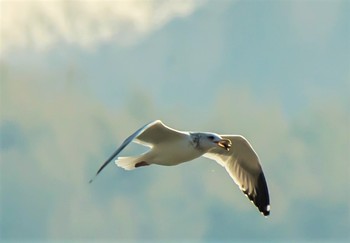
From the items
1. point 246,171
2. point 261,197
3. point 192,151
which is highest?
point 192,151

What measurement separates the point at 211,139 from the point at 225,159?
73cm

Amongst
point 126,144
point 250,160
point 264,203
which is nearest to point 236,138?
point 250,160

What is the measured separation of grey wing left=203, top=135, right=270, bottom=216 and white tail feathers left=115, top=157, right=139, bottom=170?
0.65 metres

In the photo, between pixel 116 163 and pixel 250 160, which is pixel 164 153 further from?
pixel 250 160

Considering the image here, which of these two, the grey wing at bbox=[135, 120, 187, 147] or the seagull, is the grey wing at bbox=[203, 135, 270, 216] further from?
the grey wing at bbox=[135, 120, 187, 147]

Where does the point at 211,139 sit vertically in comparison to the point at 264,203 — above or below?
above

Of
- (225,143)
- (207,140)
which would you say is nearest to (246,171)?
(225,143)

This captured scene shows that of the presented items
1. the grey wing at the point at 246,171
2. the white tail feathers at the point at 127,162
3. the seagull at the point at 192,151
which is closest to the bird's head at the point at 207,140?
the seagull at the point at 192,151

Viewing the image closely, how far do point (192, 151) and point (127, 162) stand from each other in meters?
0.42

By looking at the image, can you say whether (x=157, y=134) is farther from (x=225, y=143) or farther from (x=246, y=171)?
(x=246, y=171)

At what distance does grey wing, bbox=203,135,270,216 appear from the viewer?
504 cm

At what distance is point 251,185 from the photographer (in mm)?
5164

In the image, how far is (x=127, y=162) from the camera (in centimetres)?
459

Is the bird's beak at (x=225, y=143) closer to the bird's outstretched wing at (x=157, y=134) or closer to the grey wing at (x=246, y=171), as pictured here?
the bird's outstretched wing at (x=157, y=134)
